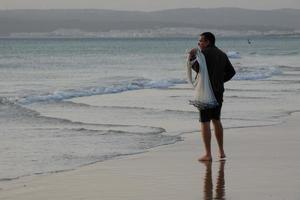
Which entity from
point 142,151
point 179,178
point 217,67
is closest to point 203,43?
point 217,67

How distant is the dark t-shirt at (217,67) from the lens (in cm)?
986

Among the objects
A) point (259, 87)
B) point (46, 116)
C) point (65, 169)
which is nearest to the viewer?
point (65, 169)

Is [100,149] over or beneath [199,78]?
beneath

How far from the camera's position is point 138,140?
11.9 m

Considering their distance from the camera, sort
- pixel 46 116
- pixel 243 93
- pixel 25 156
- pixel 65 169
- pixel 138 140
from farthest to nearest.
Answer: pixel 243 93 → pixel 46 116 → pixel 138 140 → pixel 25 156 → pixel 65 169

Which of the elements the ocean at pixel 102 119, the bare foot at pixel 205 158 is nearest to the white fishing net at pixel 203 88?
the bare foot at pixel 205 158

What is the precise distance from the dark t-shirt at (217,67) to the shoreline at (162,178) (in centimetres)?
87

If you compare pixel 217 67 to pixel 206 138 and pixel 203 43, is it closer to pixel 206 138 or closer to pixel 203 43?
pixel 203 43

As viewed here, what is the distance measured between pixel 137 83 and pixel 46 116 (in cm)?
1089

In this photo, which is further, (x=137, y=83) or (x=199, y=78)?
(x=137, y=83)

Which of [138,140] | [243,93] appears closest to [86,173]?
[138,140]

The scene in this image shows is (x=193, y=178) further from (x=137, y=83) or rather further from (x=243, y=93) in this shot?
(x=137, y=83)

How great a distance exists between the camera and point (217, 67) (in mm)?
9898

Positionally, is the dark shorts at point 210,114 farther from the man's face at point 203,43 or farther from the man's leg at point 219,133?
the man's face at point 203,43
